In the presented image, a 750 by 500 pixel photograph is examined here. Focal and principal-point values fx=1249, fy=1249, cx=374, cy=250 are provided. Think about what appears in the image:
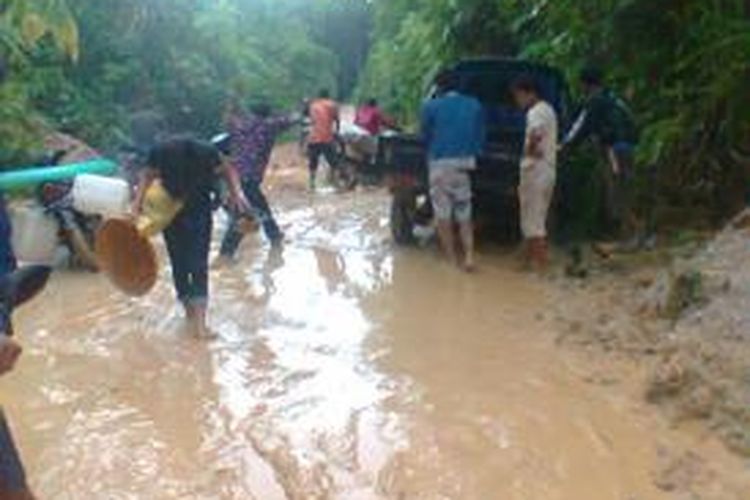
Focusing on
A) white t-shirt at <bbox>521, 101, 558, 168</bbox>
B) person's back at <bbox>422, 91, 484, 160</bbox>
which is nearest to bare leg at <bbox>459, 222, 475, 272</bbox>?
person's back at <bbox>422, 91, 484, 160</bbox>

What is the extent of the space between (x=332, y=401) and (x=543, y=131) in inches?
168

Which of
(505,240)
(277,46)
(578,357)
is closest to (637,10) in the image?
(505,240)

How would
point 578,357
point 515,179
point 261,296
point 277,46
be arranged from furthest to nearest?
1. point 277,46
2. point 515,179
3. point 261,296
4. point 578,357

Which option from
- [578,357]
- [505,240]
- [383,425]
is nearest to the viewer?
[383,425]

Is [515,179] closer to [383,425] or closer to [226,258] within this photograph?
[226,258]

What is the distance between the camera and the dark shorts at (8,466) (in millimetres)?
4180

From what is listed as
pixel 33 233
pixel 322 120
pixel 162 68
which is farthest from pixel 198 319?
pixel 162 68

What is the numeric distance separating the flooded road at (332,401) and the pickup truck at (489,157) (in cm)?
123

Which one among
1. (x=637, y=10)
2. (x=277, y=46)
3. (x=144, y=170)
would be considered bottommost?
(x=277, y=46)

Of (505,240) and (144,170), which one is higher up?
(144,170)

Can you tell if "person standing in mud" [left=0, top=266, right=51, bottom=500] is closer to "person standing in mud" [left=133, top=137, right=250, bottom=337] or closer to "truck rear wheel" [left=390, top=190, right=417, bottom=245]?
"person standing in mud" [left=133, top=137, right=250, bottom=337]

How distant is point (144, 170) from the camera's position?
8352 millimetres

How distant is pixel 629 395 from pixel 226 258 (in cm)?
562

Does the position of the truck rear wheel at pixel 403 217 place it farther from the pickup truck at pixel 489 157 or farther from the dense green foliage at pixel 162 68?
the dense green foliage at pixel 162 68
